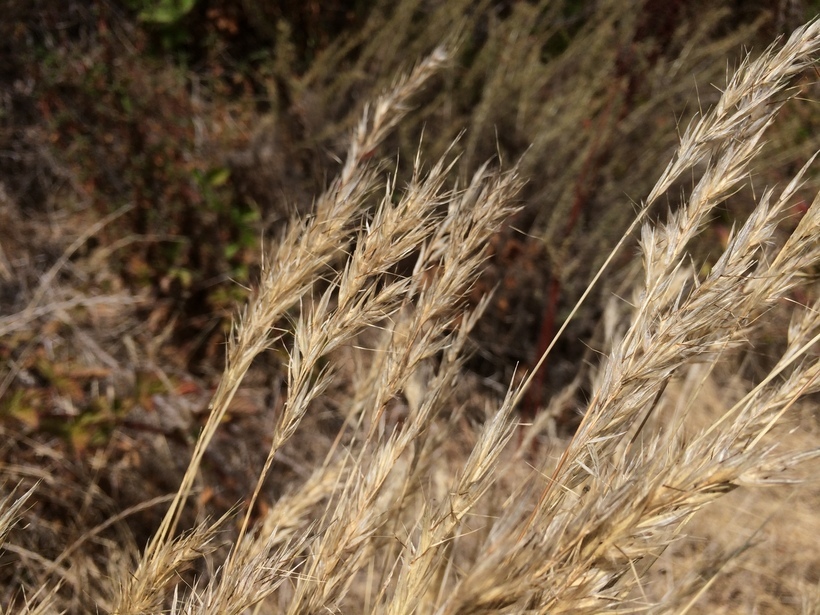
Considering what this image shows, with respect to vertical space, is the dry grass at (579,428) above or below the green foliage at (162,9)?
below

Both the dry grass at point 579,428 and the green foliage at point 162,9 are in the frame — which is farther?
the green foliage at point 162,9

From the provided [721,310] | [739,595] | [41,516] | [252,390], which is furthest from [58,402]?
[739,595]

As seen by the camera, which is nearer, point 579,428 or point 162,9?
point 579,428

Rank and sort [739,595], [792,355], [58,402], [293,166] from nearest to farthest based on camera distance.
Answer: [792,355] < [58,402] < [739,595] < [293,166]

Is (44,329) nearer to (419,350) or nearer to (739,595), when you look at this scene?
Result: (419,350)

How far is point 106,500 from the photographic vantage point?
73.4 inches

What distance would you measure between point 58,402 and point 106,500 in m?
0.36

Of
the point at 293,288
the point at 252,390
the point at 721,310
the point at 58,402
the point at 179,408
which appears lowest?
the point at 252,390

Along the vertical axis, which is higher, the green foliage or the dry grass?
the green foliage

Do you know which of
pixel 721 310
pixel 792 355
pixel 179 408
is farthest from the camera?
pixel 179 408

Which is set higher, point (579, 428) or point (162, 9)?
point (162, 9)

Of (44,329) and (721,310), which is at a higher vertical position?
(721,310)

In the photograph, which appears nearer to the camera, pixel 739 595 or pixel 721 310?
pixel 721 310

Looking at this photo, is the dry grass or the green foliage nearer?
the dry grass
